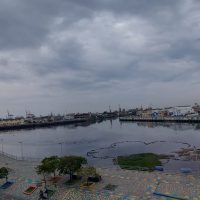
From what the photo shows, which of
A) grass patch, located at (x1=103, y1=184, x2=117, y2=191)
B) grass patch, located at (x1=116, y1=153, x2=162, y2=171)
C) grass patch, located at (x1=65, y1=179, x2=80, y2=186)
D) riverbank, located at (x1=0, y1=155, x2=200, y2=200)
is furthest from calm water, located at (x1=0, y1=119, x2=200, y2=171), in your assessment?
grass patch, located at (x1=103, y1=184, x2=117, y2=191)

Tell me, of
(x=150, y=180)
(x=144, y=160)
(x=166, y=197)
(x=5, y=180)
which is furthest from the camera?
(x=144, y=160)

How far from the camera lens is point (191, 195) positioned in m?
19.6

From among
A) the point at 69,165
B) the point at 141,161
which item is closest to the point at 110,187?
the point at 69,165

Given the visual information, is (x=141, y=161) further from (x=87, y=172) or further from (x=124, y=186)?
(x=87, y=172)

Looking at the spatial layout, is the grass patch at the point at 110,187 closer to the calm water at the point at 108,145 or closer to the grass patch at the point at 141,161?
the grass patch at the point at 141,161

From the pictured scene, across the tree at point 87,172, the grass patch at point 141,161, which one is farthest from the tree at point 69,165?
the grass patch at point 141,161

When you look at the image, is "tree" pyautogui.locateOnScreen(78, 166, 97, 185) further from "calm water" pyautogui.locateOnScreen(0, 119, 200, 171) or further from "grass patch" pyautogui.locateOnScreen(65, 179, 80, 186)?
"calm water" pyautogui.locateOnScreen(0, 119, 200, 171)

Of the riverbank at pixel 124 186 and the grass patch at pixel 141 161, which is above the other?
the riverbank at pixel 124 186

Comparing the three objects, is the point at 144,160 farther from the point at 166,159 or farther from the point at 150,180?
the point at 150,180

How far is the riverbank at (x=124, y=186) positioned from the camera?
20.6 metres

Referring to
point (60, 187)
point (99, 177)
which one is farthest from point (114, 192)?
point (60, 187)

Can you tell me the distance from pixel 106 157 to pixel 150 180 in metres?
18.6

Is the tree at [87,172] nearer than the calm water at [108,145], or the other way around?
the tree at [87,172]

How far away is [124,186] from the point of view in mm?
22594
